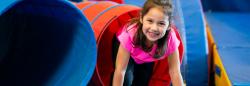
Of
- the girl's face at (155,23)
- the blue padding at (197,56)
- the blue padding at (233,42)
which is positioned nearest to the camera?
A: the girl's face at (155,23)

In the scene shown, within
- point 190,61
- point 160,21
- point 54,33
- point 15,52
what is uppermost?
point 160,21

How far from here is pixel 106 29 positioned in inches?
84.6

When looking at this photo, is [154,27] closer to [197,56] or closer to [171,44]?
[171,44]

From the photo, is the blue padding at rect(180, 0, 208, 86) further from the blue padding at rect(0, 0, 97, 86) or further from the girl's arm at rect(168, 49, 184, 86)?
the blue padding at rect(0, 0, 97, 86)

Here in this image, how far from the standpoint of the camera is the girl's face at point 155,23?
1.52 metres

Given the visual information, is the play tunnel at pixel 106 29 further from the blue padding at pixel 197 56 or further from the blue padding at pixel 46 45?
the blue padding at pixel 197 56

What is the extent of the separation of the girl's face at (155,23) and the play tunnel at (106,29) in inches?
14.3

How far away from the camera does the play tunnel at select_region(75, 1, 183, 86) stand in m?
1.93

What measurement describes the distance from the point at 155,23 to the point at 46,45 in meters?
0.70

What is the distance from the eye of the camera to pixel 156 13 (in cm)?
152

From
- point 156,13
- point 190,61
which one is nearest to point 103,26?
point 156,13

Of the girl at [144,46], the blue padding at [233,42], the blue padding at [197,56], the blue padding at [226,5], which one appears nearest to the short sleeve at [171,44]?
the girl at [144,46]

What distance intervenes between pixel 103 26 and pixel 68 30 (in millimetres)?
206

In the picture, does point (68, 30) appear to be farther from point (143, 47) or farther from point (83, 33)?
point (143, 47)
